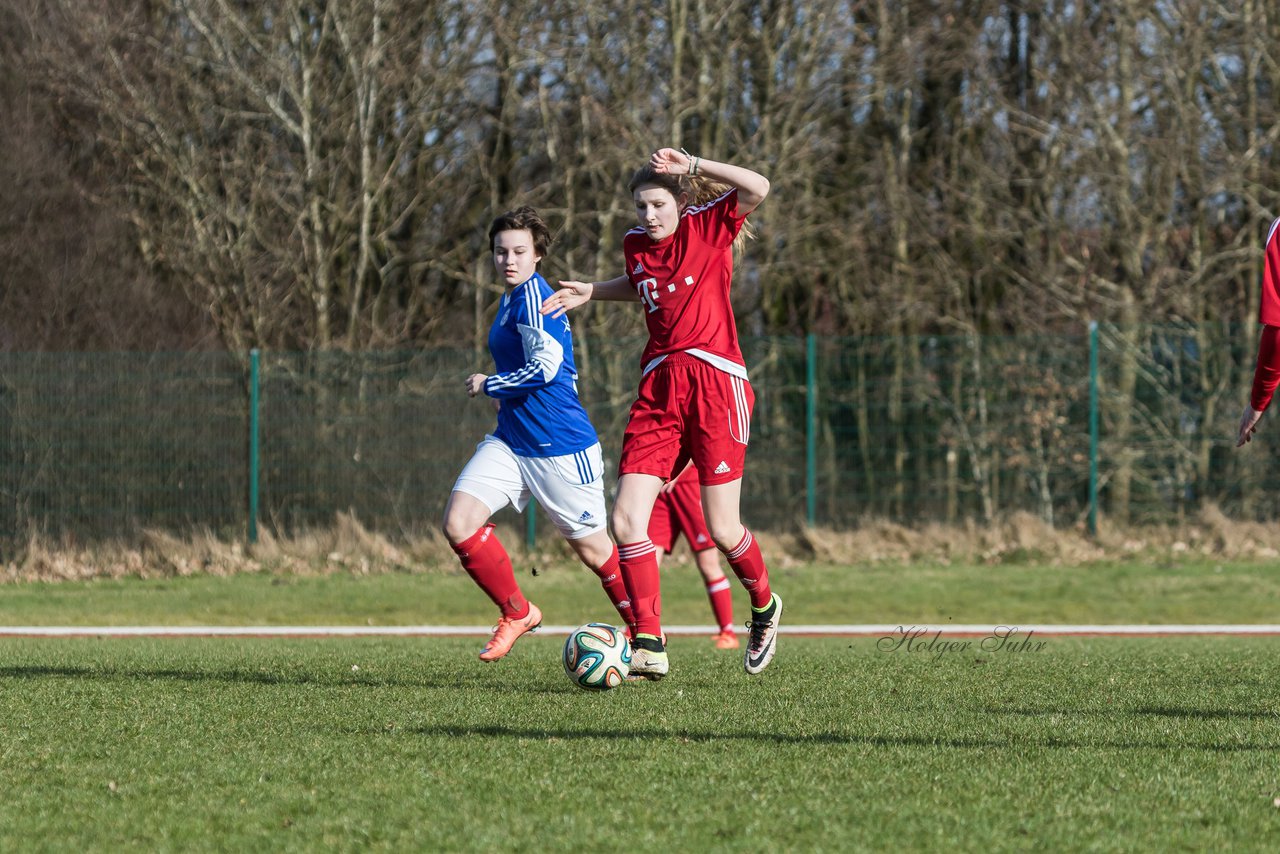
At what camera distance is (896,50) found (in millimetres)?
22984

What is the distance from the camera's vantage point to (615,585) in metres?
7.47

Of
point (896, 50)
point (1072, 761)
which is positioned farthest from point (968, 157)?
point (1072, 761)

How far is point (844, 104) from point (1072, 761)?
1943cm

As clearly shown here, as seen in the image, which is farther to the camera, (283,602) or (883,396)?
(883,396)

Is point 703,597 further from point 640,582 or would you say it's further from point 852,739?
point 852,739

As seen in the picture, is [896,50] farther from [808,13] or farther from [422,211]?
[422,211]

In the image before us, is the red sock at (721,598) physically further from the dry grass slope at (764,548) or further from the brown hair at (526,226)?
the dry grass slope at (764,548)

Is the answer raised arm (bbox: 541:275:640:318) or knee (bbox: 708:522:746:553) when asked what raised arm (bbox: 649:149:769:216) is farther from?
knee (bbox: 708:522:746:553)

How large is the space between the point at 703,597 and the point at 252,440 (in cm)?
578

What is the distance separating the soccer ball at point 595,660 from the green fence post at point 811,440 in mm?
11322

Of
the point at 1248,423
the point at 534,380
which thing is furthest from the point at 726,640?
the point at 1248,423

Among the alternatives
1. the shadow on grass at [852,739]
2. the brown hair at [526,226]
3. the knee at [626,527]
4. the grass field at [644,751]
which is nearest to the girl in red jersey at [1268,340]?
the grass field at [644,751]

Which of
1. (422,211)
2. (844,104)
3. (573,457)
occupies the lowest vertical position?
(573,457)

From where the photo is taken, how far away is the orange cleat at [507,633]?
288 inches
